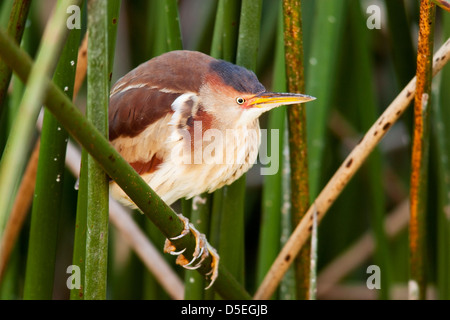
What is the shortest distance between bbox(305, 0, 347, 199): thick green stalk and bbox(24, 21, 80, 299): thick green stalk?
0.54 metres

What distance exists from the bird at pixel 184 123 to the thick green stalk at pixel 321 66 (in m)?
0.17

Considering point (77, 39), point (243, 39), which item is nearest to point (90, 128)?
point (77, 39)

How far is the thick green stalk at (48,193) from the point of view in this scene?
90 centimetres

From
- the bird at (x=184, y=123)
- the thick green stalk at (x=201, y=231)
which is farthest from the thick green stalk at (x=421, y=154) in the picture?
the thick green stalk at (x=201, y=231)

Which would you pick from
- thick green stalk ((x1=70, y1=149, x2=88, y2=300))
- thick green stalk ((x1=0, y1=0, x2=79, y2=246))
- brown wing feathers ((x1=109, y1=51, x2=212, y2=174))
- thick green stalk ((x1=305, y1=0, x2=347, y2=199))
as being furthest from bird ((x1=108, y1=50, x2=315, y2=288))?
thick green stalk ((x1=0, y1=0, x2=79, y2=246))

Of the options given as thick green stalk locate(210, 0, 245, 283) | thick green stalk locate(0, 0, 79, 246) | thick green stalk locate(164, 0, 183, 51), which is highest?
thick green stalk locate(164, 0, 183, 51)

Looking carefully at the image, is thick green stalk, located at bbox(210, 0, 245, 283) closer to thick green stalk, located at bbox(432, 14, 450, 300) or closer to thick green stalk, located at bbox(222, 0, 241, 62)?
thick green stalk, located at bbox(222, 0, 241, 62)

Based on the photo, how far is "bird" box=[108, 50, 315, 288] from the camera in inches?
45.9

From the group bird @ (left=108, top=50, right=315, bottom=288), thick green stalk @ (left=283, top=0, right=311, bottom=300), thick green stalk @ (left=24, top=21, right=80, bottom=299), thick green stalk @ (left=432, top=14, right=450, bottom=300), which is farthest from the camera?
thick green stalk @ (left=432, top=14, right=450, bottom=300)

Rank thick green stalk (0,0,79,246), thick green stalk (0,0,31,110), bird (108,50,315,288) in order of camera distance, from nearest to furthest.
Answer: thick green stalk (0,0,79,246), thick green stalk (0,0,31,110), bird (108,50,315,288)

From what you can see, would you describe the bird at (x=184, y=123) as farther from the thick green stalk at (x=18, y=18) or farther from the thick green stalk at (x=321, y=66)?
the thick green stalk at (x=18, y=18)
